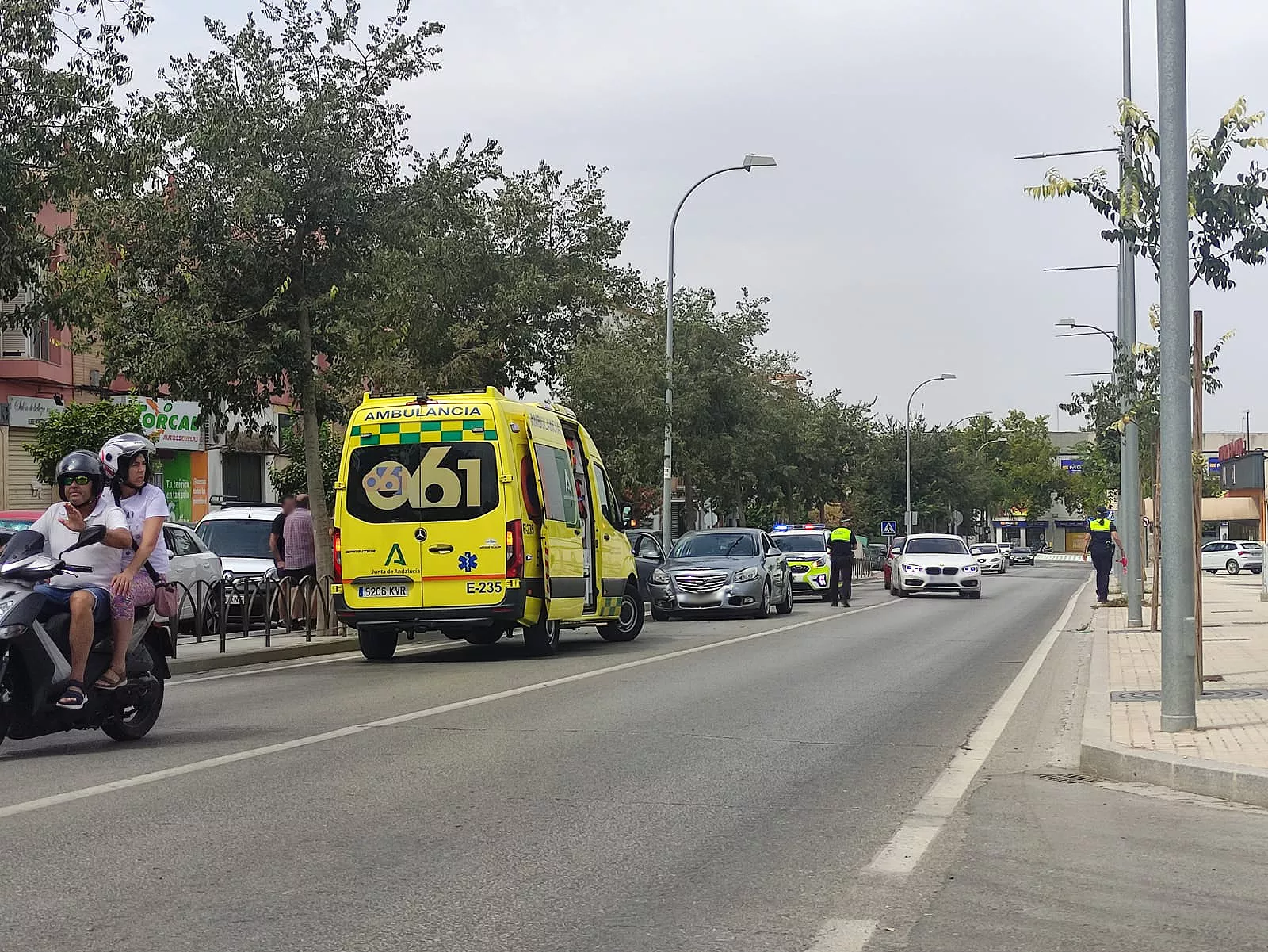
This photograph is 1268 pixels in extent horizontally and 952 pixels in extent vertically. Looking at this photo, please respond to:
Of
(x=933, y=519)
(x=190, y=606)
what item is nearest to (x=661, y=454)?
(x=190, y=606)

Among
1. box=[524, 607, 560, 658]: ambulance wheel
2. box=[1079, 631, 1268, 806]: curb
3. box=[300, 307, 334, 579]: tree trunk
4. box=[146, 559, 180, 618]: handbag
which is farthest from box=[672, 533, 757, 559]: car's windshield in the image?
box=[146, 559, 180, 618]: handbag

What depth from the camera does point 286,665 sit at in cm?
1755

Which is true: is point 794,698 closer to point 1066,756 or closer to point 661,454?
point 1066,756

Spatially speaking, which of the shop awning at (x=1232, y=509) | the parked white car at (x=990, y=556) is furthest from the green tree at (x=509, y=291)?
the shop awning at (x=1232, y=509)

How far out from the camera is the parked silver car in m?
27.9

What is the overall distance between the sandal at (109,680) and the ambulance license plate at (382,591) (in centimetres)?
778

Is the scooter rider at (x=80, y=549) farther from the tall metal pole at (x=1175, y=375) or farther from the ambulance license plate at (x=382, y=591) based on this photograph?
the ambulance license plate at (x=382, y=591)

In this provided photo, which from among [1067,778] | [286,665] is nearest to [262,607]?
[286,665]

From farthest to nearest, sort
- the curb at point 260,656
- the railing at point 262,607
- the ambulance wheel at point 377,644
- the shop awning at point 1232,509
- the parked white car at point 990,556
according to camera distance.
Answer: the shop awning at point 1232,509 < the parked white car at point 990,556 < the railing at point 262,607 < the ambulance wheel at point 377,644 < the curb at point 260,656

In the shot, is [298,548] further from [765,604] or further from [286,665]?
[765,604]

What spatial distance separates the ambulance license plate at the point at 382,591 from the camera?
1730 cm

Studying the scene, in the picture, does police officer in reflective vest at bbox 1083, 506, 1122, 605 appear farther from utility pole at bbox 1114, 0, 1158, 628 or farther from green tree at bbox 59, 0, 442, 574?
green tree at bbox 59, 0, 442, 574

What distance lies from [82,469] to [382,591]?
8301mm

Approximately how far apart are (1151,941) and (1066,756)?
5083 millimetres
